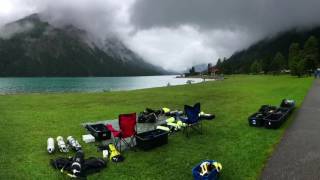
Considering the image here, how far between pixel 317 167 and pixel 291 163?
86 centimetres

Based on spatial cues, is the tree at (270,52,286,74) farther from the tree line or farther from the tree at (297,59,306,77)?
the tree at (297,59,306,77)

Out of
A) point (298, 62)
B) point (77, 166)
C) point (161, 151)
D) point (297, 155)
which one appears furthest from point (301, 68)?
point (77, 166)

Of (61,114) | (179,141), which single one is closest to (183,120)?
(179,141)

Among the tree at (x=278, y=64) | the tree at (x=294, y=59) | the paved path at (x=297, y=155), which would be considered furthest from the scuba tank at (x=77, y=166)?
the tree at (x=278, y=64)

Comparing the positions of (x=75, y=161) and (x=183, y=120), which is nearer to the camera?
(x=75, y=161)

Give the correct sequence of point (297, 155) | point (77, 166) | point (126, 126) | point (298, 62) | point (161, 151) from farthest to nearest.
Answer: point (298, 62)
point (126, 126)
point (161, 151)
point (297, 155)
point (77, 166)

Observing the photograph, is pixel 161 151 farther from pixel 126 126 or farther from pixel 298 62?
pixel 298 62

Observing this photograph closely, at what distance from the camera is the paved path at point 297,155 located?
1062 centimetres

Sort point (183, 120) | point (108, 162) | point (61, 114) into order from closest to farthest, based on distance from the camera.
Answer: point (108, 162) → point (183, 120) → point (61, 114)

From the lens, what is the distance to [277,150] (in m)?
13.4

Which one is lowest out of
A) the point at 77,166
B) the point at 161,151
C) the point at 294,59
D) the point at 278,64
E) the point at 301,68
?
the point at 161,151

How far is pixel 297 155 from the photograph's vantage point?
1262 centimetres

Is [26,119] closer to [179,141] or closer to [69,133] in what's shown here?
[69,133]

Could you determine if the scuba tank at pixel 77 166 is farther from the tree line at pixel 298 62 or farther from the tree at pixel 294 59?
the tree at pixel 294 59
